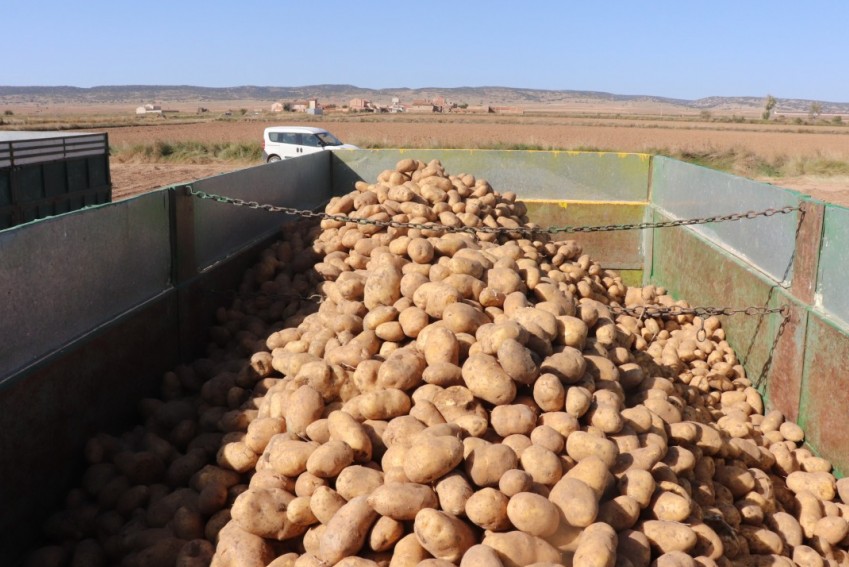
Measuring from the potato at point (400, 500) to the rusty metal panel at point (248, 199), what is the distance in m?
3.14

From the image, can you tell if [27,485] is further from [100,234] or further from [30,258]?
[100,234]

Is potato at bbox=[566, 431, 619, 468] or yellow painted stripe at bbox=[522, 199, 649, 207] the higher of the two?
yellow painted stripe at bbox=[522, 199, 649, 207]

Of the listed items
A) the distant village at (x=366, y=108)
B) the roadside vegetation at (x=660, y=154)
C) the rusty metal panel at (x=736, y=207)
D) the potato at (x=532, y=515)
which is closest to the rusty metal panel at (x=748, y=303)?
the rusty metal panel at (x=736, y=207)

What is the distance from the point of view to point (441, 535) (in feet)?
9.31

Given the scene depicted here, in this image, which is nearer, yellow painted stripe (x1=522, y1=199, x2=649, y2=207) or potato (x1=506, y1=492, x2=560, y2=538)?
potato (x1=506, y1=492, x2=560, y2=538)

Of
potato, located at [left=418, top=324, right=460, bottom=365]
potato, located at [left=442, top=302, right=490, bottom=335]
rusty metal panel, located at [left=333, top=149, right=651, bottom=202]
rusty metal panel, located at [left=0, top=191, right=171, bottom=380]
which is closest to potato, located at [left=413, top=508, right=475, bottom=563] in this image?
potato, located at [left=418, top=324, right=460, bottom=365]

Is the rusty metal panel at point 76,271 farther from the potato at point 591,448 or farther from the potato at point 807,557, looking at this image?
the potato at point 807,557

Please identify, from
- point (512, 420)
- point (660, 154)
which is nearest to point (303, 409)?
point (512, 420)

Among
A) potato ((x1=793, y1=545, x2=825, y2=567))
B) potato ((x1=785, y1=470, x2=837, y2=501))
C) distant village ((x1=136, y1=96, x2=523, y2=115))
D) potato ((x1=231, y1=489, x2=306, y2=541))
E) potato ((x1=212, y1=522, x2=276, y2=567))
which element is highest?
distant village ((x1=136, y1=96, x2=523, y2=115))

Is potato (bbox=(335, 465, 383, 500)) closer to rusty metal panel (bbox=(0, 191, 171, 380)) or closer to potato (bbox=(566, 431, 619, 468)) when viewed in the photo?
potato (bbox=(566, 431, 619, 468))

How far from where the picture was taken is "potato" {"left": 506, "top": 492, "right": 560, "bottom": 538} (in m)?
2.88

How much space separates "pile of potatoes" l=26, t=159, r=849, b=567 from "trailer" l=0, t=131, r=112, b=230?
2534mm

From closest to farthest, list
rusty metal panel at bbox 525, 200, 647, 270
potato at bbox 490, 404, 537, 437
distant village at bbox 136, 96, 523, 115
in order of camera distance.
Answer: potato at bbox 490, 404, 537, 437, rusty metal panel at bbox 525, 200, 647, 270, distant village at bbox 136, 96, 523, 115

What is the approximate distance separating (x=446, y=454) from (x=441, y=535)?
34 cm
